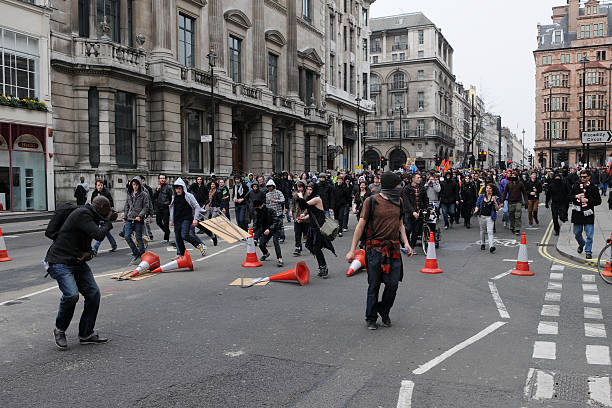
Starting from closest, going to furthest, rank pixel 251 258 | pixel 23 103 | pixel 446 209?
1. pixel 251 258
2. pixel 446 209
3. pixel 23 103

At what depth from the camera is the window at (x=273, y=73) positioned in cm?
3984

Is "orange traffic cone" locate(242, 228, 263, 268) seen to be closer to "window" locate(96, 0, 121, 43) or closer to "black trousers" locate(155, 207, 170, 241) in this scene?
"black trousers" locate(155, 207, 170, 241)

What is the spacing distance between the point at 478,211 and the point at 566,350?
27.8 ft

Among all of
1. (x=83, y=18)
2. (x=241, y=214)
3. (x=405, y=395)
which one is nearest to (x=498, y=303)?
(x=405, y=395)

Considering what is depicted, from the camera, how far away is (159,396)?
4.57m

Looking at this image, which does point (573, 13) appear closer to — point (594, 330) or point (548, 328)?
point (594, 330)

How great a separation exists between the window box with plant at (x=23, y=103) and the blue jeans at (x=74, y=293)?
60.1ft

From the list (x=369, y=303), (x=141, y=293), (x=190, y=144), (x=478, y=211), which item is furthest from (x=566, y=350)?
(x=190, y=144)

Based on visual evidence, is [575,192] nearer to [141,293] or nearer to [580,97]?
[141,293]

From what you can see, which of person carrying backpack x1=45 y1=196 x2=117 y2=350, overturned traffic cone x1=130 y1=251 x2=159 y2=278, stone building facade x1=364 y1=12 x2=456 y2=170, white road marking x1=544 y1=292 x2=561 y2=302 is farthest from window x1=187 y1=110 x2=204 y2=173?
stone building facade x1=364 y1=12 x2=456 y2=170

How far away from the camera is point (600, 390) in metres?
4.67

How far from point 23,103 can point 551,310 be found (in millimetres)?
21429

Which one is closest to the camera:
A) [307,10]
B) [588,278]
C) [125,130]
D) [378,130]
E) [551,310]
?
[551,310]

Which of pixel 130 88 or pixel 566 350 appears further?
pixel 130 88
